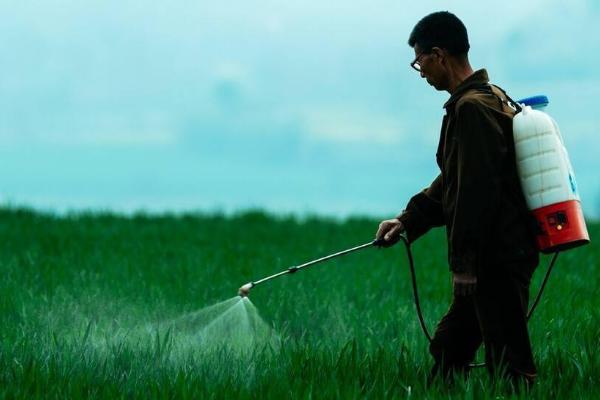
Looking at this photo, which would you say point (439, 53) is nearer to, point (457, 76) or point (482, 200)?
point (457, 76)

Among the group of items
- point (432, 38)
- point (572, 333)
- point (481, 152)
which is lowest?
point (572, 333)

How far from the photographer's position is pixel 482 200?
14.2 ft

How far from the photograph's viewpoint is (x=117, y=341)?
602cm

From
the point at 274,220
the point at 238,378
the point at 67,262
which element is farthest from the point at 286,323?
the point at 274,220

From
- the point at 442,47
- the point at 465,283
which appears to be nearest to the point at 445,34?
the point at 442,47

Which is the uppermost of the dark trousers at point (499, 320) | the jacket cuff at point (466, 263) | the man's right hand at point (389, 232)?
the man's right hand at point (389, 232)

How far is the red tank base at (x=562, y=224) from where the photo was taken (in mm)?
Result: 4426

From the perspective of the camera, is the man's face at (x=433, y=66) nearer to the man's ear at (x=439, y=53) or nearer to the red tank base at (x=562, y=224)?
the man's ear at (x=439, y=53)

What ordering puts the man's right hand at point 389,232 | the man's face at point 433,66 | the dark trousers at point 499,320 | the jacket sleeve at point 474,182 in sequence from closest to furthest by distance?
the jacket sleeve at point 474,182 < the dark trousers at point 499,320 < the man's face at point 433,66 < the man's right hand at point 389,232

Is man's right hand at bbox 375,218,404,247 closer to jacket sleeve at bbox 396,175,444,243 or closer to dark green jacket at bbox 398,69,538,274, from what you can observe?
jacket sleeve at bbox 396,175,444,243

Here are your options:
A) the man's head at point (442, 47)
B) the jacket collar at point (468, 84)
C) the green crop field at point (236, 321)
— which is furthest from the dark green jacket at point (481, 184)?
the green crop field at point (236, 321)

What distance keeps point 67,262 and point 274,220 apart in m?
5.56

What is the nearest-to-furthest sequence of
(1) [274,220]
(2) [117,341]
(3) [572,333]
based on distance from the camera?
1. (2) [117,341]
2. (3) [572,333]
3. (1) [274,220]

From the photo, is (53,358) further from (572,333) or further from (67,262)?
(67,262)
